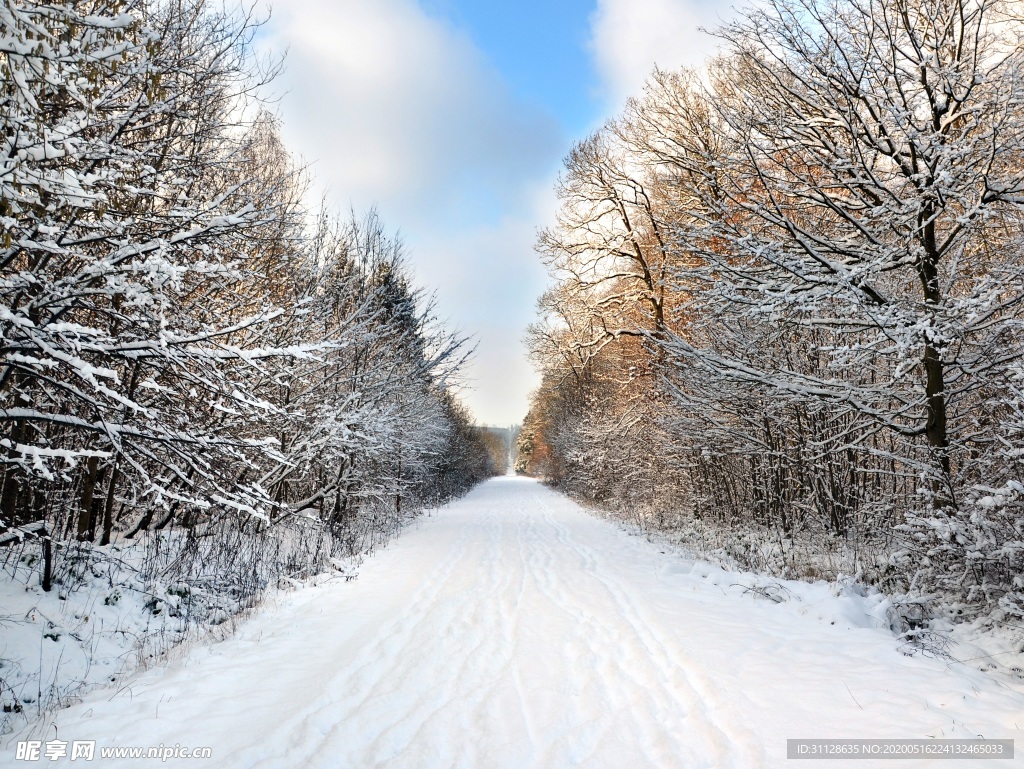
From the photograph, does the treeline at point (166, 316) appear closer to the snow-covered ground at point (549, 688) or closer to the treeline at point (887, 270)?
the snow-covered ground at point (549, 688)

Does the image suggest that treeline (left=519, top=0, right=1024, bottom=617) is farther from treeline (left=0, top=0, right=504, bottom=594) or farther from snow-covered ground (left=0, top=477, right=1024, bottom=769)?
treeline (left=0, top=0, right=504, bottom=594)

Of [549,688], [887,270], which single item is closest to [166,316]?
[549,688]

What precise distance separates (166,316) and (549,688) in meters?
6.01

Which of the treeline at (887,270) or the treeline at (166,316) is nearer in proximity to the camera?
the treeline at (166,316)

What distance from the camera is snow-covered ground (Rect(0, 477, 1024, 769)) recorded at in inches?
113

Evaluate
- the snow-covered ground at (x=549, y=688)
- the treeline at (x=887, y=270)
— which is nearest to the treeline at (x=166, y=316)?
the snow-covered ground at (x=549, y=688)

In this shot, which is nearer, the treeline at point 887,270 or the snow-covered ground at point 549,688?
the snow-covered ground at point 549,688

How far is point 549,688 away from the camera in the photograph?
12.0 feet

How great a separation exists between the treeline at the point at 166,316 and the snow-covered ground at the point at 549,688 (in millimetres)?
1409

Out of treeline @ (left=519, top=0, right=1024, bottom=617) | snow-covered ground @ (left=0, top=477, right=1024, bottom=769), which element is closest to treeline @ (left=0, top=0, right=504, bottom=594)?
snow-covered ground @ (left=0, top=477, right=1024, bottom=769)

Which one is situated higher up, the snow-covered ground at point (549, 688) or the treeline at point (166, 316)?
the treeline at point (166, 316)

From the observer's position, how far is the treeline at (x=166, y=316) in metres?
3.29

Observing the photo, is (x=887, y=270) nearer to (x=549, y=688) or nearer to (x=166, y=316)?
(x=549, y=688)

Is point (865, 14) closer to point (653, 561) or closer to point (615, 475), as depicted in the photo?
point (653, 561)
